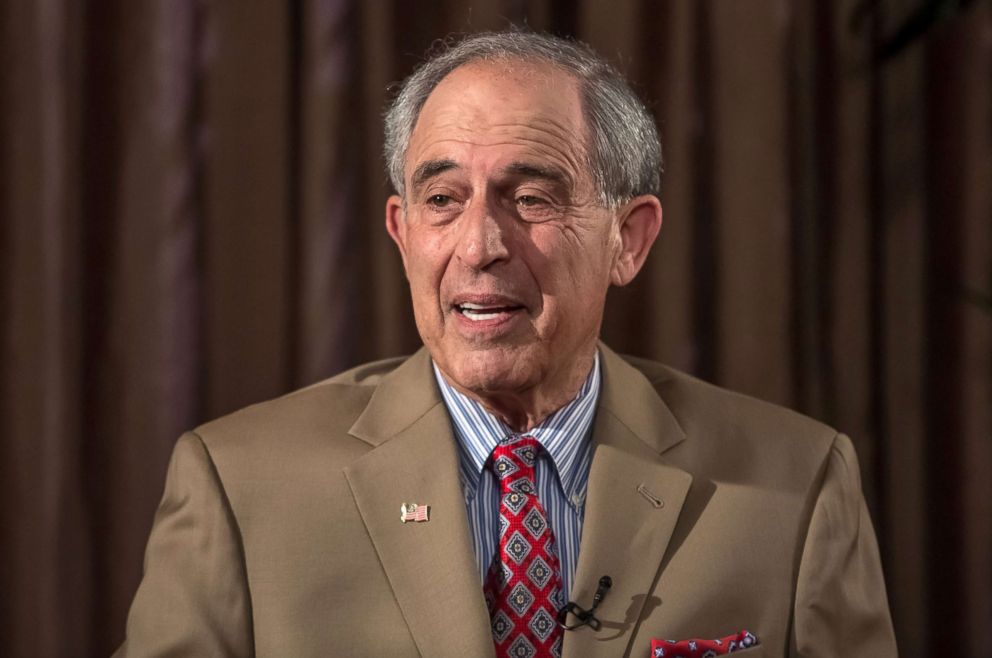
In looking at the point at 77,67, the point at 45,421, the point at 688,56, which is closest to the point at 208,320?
the point at 45,421

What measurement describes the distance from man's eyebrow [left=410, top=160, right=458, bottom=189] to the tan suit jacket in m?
0.34

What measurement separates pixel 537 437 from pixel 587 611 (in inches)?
11.9

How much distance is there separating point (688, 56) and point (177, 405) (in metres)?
1.28

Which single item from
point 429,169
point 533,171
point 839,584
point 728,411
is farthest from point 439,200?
point 839,584

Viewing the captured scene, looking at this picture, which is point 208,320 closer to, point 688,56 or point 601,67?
point 601,67

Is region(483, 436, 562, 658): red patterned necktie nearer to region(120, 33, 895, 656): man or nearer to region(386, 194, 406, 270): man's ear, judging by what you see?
region(120, 33, 895, 656): man

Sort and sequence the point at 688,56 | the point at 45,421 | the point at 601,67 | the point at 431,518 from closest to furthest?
the point at 431,518
the point at 601,67
the point at 45,421
the point at 688,56

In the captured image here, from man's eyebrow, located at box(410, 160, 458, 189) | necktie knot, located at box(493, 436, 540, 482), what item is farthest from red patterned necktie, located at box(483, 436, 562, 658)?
man's eyebrow, located at box(410, 160, 458, 189)

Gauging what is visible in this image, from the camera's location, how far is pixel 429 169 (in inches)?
71.6

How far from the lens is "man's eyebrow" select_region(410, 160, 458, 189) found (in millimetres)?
1806

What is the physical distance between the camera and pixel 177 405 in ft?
7.57

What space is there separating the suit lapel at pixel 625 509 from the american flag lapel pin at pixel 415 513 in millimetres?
240

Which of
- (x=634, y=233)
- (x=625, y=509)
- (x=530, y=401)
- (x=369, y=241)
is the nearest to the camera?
(x=625, y=509)

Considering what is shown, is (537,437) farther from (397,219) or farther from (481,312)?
(397,219)
